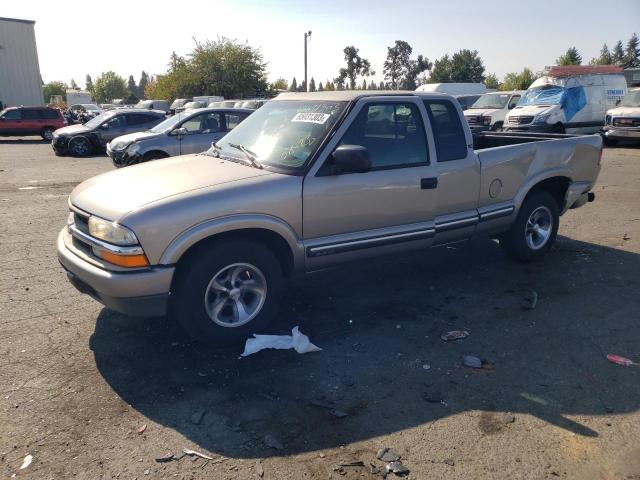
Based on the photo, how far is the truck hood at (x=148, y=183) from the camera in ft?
12.3

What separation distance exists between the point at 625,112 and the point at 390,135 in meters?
16.3

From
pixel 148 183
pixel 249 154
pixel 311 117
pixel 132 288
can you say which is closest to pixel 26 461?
pixel 132 288

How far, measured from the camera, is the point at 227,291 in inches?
157

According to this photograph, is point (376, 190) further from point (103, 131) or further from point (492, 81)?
point (492, 81)

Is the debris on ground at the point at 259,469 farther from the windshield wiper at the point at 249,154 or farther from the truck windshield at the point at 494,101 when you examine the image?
the truck windshield at the point at 494,101

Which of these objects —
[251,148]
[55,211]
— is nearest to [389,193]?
[251,148]

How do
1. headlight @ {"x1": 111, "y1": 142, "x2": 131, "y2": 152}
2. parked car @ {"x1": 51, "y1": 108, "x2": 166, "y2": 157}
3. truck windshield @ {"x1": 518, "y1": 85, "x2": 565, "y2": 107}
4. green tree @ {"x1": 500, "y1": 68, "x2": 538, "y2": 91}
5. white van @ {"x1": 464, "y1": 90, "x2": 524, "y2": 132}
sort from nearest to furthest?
headlight @ {"x1": 111, "y1": 142, "x2": 131, "y2": 152}, parked car @ {"x1": 51, "y1": 108, "x2": 166, "y2": 157}, truck windshield @ {"x1": 518, "y1": 85, "x2": 565, "y2": 107}, white van @ {"x1": 464, "y1": 90, "x2": 524, "y2": 132}, green tree @ {"x1": 500, "y1": 68, "x2": 538, "y2": 91}

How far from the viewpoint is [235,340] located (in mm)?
4039

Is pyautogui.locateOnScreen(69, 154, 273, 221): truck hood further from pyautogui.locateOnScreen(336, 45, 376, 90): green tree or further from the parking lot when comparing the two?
pyautogui.locateOnScreen(336, 45, 376, 90): green tree

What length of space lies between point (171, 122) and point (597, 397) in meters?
11.4

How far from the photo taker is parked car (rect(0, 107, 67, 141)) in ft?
79.7

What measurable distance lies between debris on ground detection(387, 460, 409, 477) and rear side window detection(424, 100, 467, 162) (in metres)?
2.94

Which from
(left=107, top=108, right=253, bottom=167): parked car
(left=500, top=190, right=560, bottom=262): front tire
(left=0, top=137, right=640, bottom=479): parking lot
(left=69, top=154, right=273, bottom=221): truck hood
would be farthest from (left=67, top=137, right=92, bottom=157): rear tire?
(left=500, top=190, right=560, bottom=262): front tire

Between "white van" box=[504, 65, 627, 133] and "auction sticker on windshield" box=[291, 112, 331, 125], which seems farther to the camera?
"white van" box=[504, 65, 627, 133]
